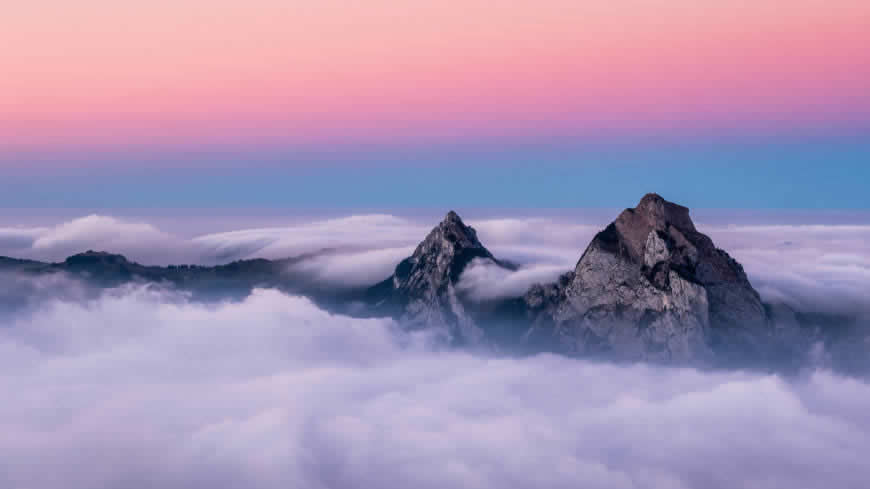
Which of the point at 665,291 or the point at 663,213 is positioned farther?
the point at 663,213

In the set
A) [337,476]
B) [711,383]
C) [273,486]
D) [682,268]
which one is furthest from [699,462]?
[273,486]

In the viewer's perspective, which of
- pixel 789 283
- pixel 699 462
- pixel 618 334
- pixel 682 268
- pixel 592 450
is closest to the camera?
pixel 682 268

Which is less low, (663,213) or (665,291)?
(663,213)

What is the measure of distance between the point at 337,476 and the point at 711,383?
7969cm

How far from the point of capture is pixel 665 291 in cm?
14812

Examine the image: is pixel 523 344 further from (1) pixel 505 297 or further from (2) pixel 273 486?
(2) pixel 273 486

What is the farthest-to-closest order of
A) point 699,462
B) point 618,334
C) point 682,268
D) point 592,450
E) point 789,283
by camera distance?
point 789,283 → point 592,450 → point 699,462 → point 618,334 → point 682,268

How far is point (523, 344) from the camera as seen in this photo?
190m

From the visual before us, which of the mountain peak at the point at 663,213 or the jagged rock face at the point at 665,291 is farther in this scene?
the mountain peak at the point at 663,213

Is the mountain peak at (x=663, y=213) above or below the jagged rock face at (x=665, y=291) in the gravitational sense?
above

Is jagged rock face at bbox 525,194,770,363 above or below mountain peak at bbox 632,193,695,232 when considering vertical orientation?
below

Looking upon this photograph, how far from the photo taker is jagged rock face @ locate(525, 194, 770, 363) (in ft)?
485

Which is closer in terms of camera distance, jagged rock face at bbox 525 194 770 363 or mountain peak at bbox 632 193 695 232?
jagged rock face at bbox 525 194 770 363

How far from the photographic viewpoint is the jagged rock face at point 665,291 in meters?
148
